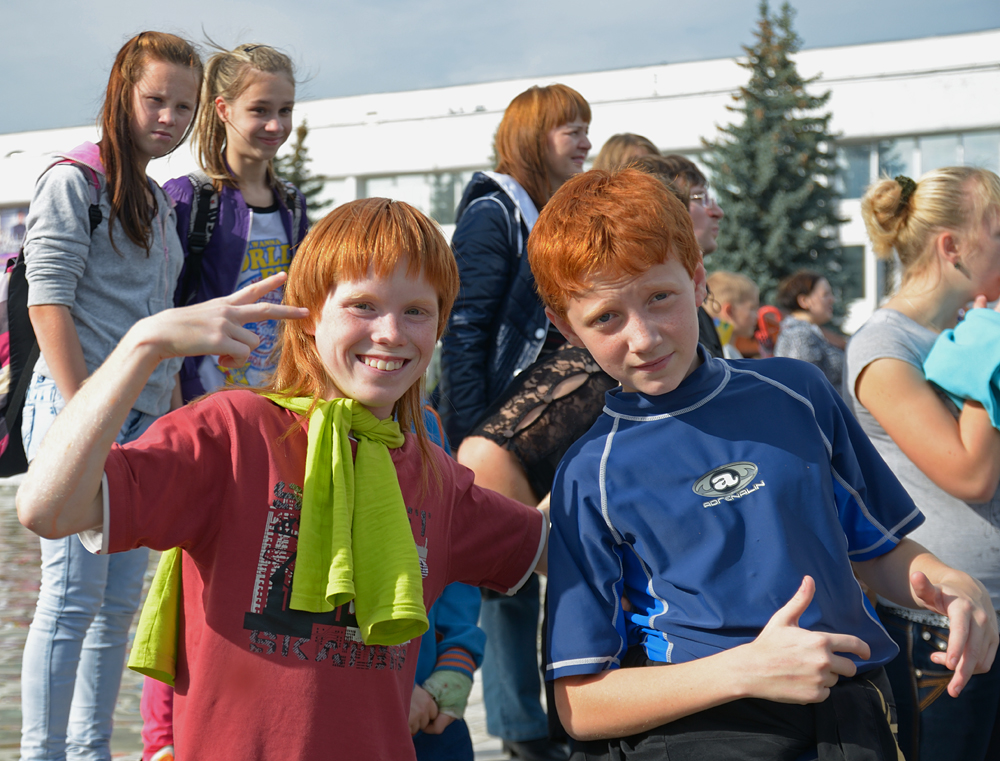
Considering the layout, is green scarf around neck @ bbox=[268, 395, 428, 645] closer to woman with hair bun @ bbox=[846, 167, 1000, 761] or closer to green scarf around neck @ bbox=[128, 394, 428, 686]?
green scarf around neck @ bbox=[128, 394, 428, 686]

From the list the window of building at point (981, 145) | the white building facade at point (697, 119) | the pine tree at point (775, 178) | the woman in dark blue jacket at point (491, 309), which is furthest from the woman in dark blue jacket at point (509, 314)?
the window of building at point (981, 145)

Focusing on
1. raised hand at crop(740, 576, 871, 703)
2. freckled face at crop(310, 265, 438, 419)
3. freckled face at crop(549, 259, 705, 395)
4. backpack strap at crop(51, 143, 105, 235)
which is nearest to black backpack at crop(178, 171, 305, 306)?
backpack strap at crop(51, 143, 105, 235)

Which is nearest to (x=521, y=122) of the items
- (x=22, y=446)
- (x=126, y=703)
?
(x=22, y=446)

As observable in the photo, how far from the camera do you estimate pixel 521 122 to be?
3.72m

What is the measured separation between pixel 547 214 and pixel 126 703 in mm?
3539

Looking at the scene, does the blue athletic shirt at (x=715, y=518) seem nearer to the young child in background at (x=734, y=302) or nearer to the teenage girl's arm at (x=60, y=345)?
the teenage girl's arm at (x=60, y=345)

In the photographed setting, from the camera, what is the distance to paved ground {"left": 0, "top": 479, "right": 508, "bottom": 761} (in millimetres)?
3775

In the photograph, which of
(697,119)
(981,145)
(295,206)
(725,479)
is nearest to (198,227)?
(295,206)

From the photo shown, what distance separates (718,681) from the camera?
159cm

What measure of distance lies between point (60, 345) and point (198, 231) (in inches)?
29.2

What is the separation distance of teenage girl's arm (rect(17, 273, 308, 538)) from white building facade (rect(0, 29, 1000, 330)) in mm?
28117

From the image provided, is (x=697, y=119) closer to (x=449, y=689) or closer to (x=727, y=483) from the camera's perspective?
(x=449, y=689)

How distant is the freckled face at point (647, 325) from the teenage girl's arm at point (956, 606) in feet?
1.85

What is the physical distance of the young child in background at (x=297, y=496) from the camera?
146 cm
